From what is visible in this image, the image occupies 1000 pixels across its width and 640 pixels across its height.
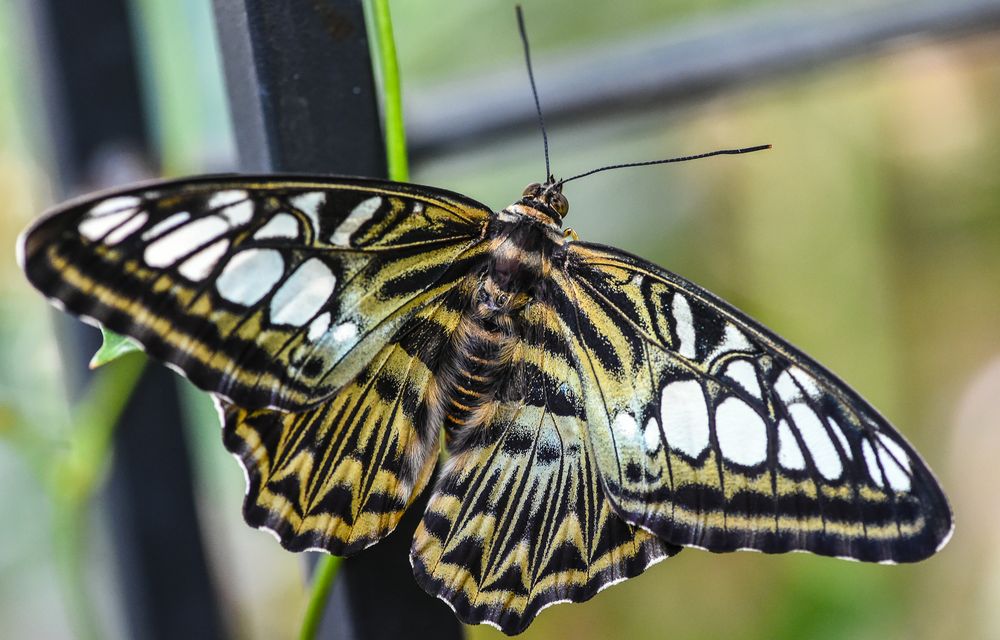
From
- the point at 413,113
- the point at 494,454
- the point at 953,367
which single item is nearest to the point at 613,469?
the point at 494,454

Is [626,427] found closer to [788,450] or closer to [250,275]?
[788,450]

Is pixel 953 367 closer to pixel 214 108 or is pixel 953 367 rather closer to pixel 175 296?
pixel 214 108

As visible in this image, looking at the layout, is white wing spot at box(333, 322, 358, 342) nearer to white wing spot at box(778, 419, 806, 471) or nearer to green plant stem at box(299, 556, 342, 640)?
green plant stem at box(299, 556, 342, 640)

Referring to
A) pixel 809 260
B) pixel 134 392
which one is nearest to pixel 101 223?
pixel 134 392

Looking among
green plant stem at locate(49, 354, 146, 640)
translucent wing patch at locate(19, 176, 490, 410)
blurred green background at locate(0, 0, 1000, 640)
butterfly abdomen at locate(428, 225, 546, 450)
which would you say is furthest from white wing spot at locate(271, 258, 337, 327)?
blurred green background at locate(0, 0, 1000, 640)

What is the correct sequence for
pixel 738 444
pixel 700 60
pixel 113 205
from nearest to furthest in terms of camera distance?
pixel 113 205 → pixel 738 444 → pixel 700 60
